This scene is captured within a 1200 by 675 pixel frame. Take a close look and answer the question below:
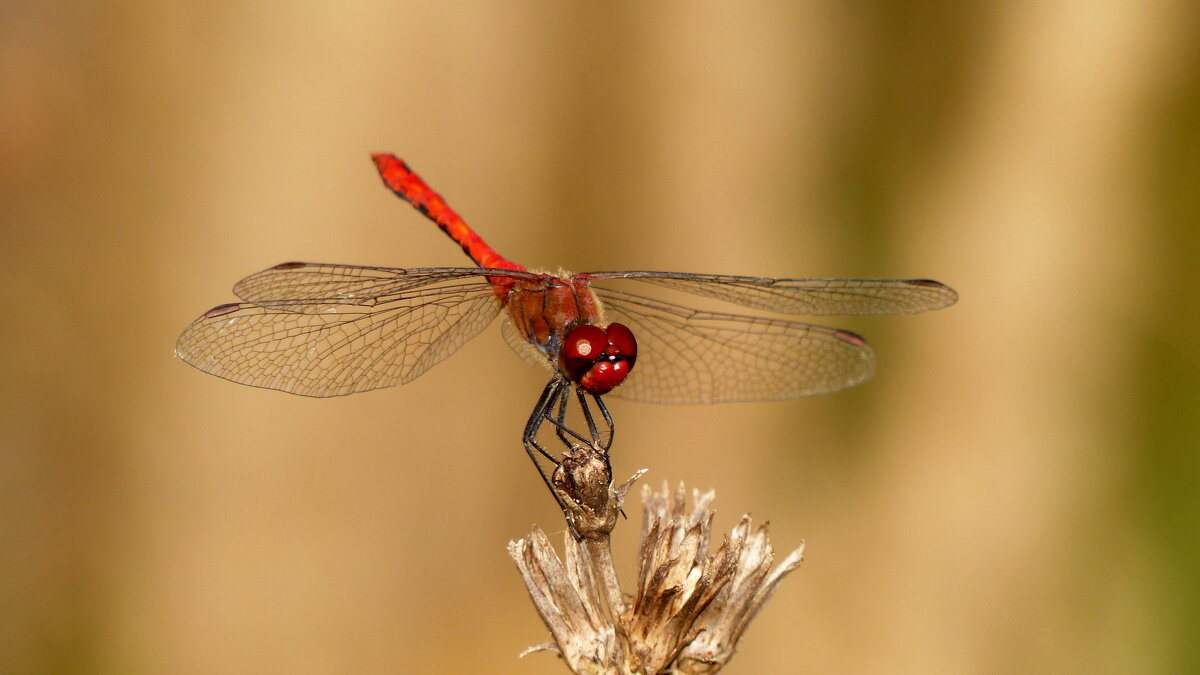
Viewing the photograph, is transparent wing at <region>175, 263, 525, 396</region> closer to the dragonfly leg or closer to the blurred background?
the dragonfly leg

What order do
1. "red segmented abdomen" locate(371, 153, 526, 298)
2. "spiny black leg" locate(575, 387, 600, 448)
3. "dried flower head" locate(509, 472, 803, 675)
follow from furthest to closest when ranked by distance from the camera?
"red segmented abdomen" locate(371, 153, 526, 298)
"spiny black leg" locate(575, 387, 600, 448)
"dried flower head" locate(509, 472, 803, 675)

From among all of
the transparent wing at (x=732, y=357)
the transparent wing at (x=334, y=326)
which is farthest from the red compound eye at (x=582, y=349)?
the transparent wing at (x=732, y=357)

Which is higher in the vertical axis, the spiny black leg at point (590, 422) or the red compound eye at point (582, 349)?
the red compound eye at point (582, 349)

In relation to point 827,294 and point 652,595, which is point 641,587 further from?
point 827,294

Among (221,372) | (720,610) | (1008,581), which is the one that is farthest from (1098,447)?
(221,372)

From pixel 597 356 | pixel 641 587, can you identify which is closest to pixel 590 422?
pixel 597 356

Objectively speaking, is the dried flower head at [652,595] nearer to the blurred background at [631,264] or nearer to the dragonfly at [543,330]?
the dragonfly at [543,330]

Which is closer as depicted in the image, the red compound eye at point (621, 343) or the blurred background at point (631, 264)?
the red compound eye at point (621, 343)

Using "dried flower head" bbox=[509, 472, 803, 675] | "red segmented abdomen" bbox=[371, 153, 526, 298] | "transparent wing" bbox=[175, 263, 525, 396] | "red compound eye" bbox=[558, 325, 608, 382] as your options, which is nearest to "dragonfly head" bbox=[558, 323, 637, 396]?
"red compound eye" bbox=[558, 325, 608, 382]
